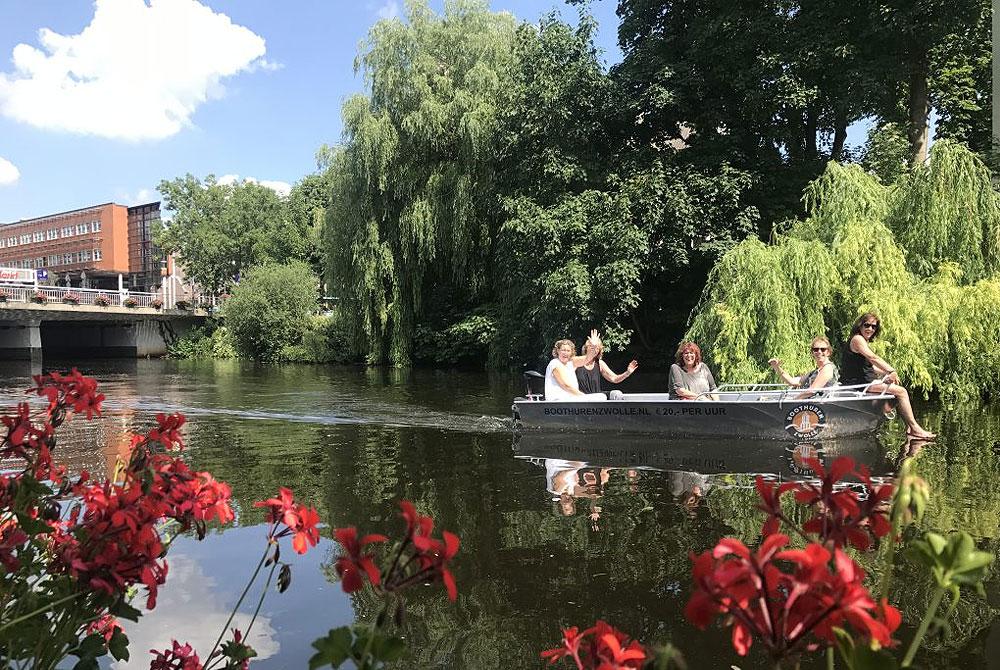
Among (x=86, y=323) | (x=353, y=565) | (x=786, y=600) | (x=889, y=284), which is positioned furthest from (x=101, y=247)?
(x=786, y=600)

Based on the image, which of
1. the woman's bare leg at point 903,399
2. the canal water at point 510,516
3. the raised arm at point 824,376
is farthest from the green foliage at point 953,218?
the raised arm at point 824,376

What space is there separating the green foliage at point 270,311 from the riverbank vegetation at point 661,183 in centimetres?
746

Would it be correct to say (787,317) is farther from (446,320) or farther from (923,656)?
(446,320)

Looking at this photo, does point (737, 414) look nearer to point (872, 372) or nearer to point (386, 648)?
point (872, 372)

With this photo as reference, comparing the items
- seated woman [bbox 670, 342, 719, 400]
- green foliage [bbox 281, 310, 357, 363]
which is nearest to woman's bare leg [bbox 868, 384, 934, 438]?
seated woman [bbox 670, 342, 719, 400]

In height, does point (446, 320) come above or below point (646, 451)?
above

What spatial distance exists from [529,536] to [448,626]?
1598 millimetres

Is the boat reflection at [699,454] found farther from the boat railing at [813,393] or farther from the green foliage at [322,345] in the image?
the green foliage at [322,345]

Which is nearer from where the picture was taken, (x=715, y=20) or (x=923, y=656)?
(x=923, y=656)

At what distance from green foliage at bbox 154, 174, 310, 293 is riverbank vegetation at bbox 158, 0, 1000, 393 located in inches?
705

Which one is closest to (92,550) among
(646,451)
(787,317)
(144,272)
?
(646,451)

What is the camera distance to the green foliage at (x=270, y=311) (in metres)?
35.5

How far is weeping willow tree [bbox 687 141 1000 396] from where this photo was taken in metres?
11.5

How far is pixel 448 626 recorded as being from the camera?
393cm
